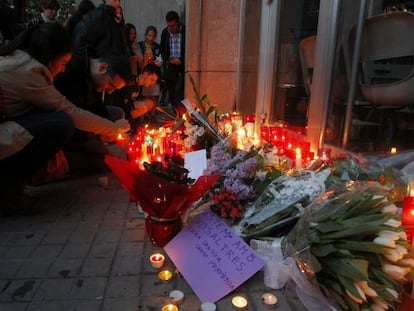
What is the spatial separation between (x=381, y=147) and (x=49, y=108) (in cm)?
305

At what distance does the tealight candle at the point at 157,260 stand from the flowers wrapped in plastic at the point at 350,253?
2.06ft

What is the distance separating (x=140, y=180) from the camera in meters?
2.21

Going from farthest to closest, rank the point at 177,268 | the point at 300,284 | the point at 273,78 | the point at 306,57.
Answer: the point at 273,78
the point at 306,57
the point at 177,268
the point at 300,284

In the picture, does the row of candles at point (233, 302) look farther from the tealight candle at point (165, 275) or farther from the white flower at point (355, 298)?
the white flower at point (355, 298)

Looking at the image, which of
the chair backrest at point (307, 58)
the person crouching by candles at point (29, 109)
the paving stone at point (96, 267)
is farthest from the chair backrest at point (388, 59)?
the paving stone at point (96, 267)

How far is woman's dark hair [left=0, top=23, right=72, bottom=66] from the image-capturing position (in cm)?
272

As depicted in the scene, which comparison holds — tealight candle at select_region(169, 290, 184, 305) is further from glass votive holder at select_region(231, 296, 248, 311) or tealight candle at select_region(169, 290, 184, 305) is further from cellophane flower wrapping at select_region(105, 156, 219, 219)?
cellophane flower wrapping at select_region(105, 156, 219, 219)

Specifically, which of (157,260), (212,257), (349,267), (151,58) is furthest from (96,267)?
(151,58)

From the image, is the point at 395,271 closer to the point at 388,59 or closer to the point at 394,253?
the point at 394,253

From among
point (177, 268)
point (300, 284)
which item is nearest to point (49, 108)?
point (177, 268)

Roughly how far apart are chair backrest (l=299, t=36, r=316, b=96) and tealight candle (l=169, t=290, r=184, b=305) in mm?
2821

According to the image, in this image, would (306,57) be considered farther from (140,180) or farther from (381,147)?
(140,180)

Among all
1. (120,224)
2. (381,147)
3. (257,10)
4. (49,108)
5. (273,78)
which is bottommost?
(120,224)

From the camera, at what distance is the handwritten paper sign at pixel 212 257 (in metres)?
2.00
